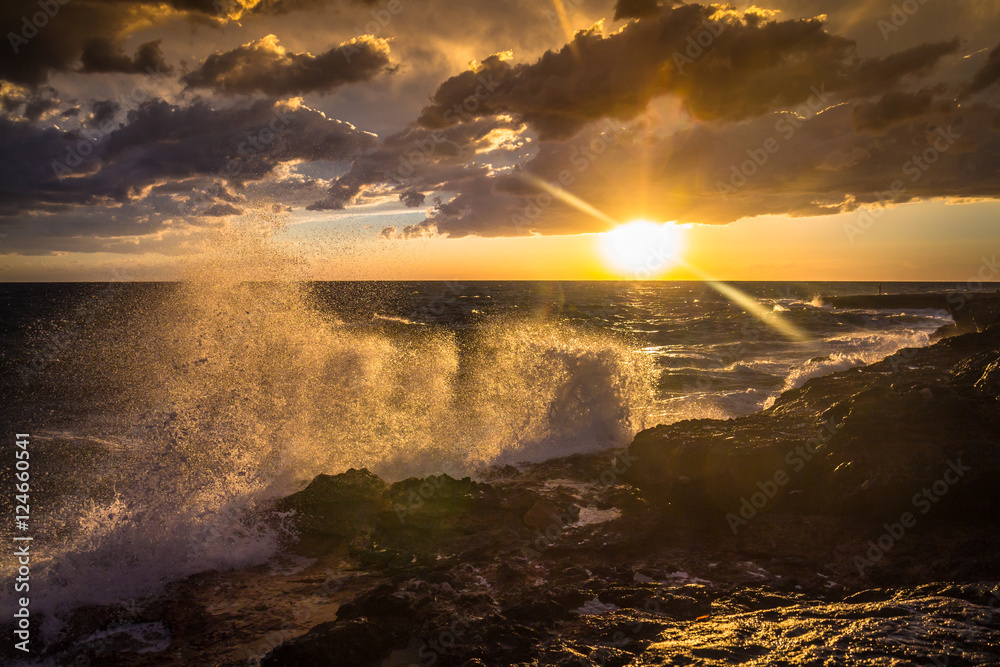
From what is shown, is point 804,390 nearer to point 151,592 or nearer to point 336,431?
point 336,431

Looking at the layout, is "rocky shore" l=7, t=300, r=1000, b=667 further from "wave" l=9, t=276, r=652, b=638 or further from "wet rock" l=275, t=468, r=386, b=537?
"wave" l=9, t=276, r=652, b=638

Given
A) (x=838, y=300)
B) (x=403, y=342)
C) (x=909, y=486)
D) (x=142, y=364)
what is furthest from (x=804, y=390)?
(x=838, y=300)

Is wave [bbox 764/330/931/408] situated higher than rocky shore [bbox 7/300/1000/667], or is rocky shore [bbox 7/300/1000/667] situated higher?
wave [bbox 764/330/931/408]

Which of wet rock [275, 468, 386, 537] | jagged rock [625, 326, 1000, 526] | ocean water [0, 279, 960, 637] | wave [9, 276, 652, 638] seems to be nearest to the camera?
jagged rock [625, 326, 1000, 526]

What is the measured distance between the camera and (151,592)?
5.88 metres

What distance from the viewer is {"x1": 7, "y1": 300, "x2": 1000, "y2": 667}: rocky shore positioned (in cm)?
425

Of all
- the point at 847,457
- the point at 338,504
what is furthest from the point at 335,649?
the point at 847,457

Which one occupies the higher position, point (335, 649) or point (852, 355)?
point (852, 355)

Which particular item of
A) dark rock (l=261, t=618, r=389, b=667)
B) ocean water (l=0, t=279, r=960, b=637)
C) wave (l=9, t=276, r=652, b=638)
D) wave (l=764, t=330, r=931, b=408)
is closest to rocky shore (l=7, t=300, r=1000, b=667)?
dark rock (l=261, t=618, r=389, b=667)

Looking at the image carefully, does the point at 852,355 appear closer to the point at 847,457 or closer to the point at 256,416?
the point at 847,457

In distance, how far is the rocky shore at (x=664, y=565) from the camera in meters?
4.25

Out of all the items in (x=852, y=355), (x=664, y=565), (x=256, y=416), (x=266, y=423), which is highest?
(x=852, y=355)

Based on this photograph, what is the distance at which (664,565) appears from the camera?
596cm

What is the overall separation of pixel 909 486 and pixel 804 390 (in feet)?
17.8
